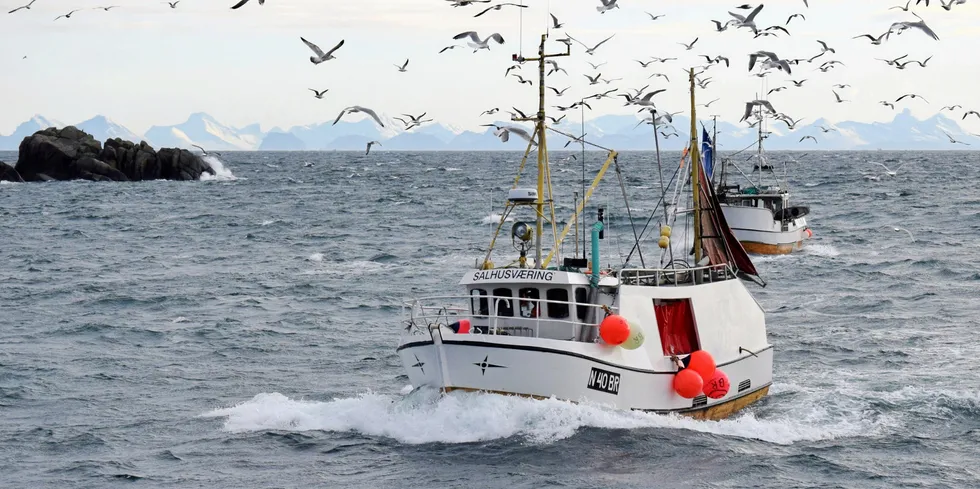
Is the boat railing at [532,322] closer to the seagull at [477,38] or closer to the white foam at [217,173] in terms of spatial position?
the seagull at [477,38]

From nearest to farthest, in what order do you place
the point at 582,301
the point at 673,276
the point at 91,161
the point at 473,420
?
1. the point at 473,420
2. the point at 582,301
3. the point at 673,276
4. the point at 91,161

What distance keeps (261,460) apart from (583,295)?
22.9ft

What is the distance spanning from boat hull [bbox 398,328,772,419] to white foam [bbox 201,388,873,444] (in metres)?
0.23

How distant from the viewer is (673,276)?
25.3 meters

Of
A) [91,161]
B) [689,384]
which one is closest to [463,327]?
[689,384]

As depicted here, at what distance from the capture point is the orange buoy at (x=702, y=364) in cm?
2364

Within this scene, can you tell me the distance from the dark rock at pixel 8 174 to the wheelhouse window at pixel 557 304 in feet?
418

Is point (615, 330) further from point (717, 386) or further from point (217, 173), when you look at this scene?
point (217, 173)

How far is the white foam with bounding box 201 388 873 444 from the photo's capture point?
21853 millimetres

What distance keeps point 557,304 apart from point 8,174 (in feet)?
423

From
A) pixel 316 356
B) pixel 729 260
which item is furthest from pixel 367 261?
pixel 729 260

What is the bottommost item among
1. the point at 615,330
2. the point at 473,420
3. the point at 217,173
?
the point at 473,420

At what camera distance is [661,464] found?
69.2 ft

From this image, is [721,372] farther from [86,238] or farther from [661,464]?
[86,238]
